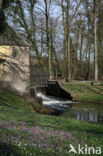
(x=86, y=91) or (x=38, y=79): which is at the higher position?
(x=38, y=79)

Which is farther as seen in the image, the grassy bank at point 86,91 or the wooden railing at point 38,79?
the grassy bank at point 86,91

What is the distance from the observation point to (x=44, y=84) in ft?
103

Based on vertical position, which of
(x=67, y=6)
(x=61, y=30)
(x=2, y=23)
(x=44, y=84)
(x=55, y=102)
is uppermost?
(x=67, y=6)

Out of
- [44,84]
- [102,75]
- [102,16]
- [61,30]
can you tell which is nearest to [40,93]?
[44,84]

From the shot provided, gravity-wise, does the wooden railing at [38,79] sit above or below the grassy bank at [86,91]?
above

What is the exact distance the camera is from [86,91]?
106 feet

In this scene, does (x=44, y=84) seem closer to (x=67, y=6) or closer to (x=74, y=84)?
(x=74, y=84)

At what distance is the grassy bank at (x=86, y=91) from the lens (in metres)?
30.5

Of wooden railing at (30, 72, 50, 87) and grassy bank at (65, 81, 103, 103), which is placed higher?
wooden railing at (30, 72, 50, 87)

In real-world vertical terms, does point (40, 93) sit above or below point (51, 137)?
below

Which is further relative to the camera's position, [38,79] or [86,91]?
[86,91]

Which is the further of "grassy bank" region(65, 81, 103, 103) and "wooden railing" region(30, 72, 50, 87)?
"grassy bank" region(65, 81, 103, 103)

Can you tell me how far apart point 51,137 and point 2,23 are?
10.0 metres

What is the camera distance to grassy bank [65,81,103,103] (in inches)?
1202
